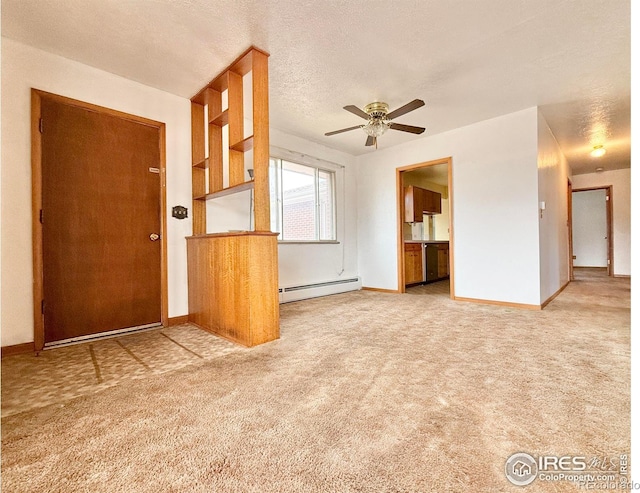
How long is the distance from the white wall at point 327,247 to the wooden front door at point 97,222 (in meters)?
1.78

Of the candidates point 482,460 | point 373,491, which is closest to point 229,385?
point 373,491

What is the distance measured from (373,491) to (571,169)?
8897 mm

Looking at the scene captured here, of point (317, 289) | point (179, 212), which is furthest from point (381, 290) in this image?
point (179, 212)

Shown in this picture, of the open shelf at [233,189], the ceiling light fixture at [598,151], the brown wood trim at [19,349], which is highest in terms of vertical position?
the ceiling light fixture at [598,151]

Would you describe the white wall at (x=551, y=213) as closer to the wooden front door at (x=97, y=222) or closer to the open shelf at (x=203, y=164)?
the open shelf at (x=203, y=164)

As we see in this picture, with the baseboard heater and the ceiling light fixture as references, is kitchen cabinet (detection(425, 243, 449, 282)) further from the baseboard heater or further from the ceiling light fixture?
the ceiling light fixture

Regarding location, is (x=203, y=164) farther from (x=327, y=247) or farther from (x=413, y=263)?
(x=413, y=263)

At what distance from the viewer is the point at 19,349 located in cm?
235

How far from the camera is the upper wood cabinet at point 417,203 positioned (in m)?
6.20

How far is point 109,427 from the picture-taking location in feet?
4.37

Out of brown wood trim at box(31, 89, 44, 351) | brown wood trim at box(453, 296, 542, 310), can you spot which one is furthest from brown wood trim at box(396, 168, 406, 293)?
brown wood trim at box(31, 89, 44, 351)

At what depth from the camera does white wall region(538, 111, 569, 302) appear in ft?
12.6

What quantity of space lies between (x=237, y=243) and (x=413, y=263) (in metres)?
4.32

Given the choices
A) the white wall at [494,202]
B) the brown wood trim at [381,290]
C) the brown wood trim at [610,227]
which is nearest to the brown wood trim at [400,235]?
the brown wood trim at [381,290]
